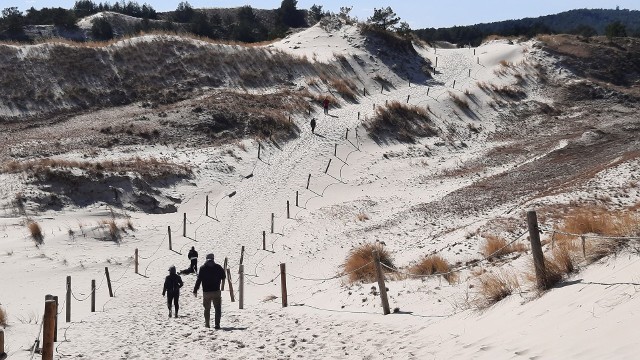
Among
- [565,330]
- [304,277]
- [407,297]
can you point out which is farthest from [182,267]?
[565,330]

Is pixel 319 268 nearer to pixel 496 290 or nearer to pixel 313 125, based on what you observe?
pixel 496 290

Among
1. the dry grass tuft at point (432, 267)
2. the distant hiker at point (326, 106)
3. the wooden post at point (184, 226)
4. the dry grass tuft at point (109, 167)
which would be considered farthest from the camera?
the distant hiker at point (326, 106)

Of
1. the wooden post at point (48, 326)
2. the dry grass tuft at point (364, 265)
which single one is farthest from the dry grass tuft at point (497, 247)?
the wooden post at point (48, 326)

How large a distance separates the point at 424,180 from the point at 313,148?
8.35m

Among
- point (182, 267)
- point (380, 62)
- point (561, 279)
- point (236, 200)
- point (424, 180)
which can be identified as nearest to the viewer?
point (561, 279)

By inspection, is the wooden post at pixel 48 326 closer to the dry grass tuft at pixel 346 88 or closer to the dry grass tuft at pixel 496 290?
the dry grass tuft at pixel 496 290

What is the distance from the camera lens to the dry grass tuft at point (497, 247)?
45.4 ft

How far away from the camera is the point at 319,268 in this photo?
22.2 m

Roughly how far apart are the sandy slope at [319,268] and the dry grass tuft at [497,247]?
0.57 m

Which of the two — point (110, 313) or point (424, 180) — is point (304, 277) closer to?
point (110, 313)

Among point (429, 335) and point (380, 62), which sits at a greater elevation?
point (380, 62)

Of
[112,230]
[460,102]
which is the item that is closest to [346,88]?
[460,102]

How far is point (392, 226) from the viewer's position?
2595 centimetres

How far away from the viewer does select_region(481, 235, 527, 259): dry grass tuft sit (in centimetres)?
1384
